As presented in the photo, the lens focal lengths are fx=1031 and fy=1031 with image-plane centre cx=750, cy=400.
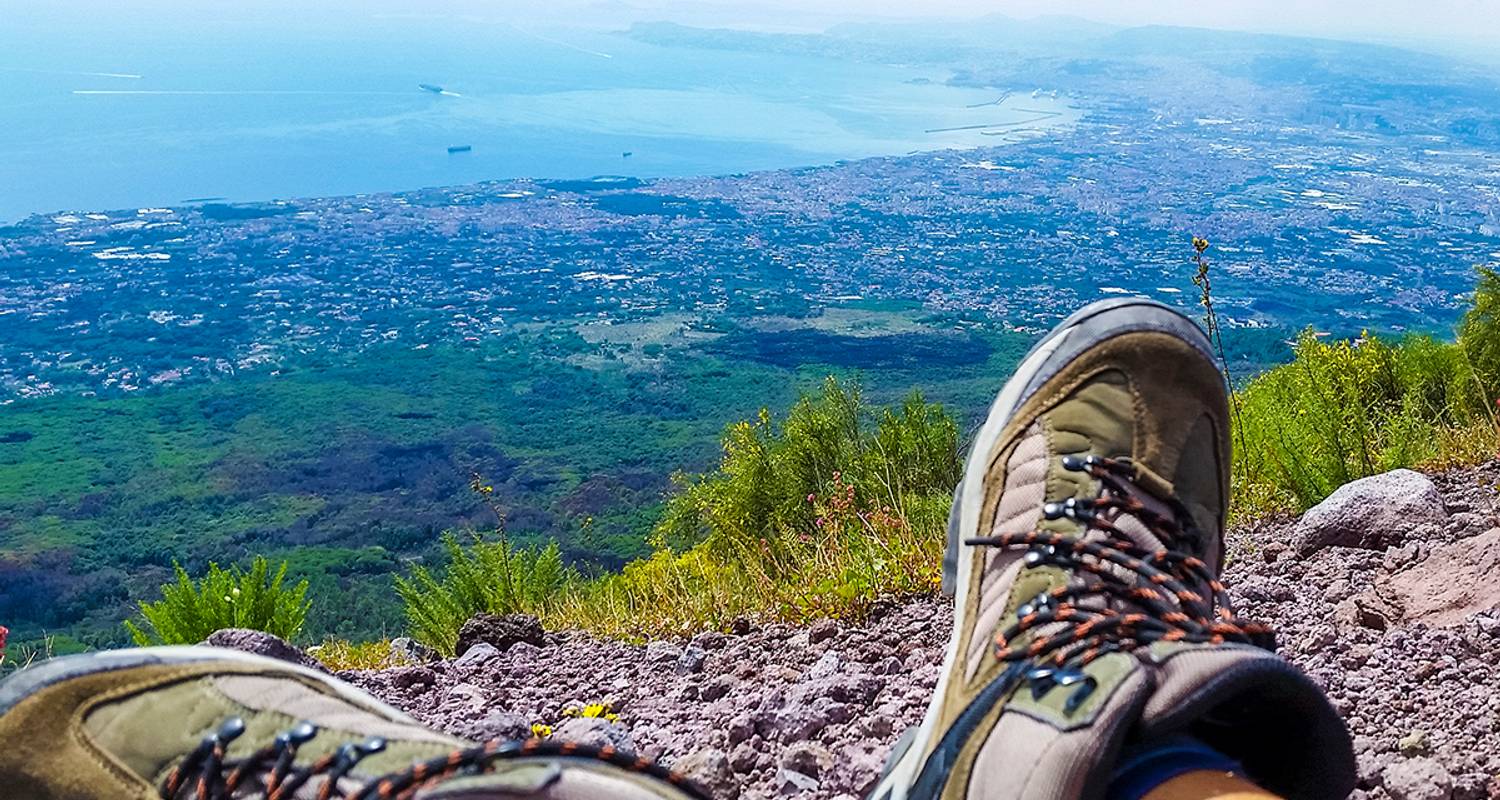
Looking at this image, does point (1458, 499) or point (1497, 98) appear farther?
point (1497, 98)

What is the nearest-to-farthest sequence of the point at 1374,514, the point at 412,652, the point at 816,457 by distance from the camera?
the point at 1374,514
the point at 412,652
the point at 816,457

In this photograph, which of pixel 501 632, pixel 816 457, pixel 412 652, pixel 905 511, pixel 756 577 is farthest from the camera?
pixel 816 457

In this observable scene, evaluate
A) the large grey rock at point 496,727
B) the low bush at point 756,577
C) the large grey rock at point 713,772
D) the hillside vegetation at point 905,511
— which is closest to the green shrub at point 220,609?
the hillside vegetation at point 905,511

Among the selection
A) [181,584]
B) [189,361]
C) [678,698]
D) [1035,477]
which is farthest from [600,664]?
[189,361]

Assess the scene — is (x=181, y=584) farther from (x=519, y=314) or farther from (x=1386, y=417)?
(x=519, y=314)

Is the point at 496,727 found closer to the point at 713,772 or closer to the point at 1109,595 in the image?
the point at 713,772

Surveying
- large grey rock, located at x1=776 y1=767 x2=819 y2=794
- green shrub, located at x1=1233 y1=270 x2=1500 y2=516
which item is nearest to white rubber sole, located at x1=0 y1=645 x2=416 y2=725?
large grey rock, located at x1=776 y1=767 x2=819 y2=794

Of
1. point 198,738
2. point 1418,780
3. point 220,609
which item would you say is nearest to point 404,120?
point 220,609
